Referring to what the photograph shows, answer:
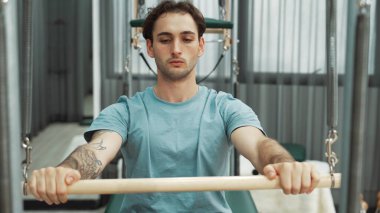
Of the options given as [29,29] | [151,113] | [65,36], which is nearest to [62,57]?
[65,36]

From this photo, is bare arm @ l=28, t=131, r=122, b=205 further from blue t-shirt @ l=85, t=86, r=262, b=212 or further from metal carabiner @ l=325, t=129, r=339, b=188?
metal carabiner @ l=325, t=129, r=339, b=188

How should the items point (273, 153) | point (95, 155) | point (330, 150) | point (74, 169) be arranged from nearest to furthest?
1. point (330, 150)
2. point (74, 169)
3. point (273, 153)
4. point (95, 155)

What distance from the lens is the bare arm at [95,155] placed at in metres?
1.50

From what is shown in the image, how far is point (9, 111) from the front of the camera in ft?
2.34

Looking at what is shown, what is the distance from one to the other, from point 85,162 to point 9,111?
846 millimetres

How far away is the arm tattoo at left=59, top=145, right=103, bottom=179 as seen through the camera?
4.90 feet

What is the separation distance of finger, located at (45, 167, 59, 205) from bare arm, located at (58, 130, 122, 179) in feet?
0.98

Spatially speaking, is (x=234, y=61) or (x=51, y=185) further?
(x=234, y=61)

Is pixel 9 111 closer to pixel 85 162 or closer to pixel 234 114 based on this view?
pixel 85 162

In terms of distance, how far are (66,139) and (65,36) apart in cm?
94

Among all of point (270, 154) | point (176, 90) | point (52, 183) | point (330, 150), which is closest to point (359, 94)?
point (330, 150)

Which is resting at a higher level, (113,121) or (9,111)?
(9,111)

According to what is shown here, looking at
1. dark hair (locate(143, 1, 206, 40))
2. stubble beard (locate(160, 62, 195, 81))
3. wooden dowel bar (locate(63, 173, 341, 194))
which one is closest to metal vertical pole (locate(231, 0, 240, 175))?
dark hair (locate(143, 1, 206, 40))

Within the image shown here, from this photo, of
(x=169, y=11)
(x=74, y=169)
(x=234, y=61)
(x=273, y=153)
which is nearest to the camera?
(x=74, y=169)
